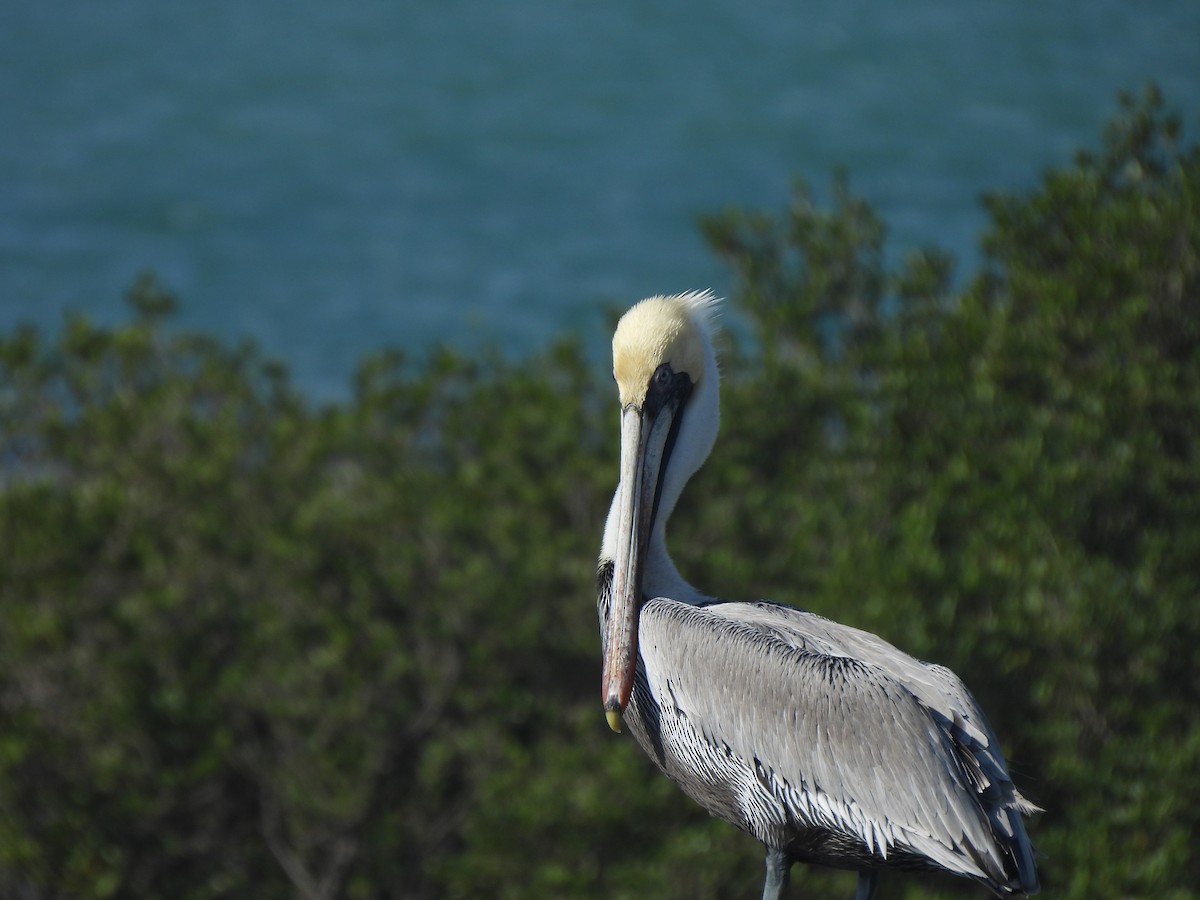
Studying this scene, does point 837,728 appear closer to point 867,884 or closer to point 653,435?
point 867,884

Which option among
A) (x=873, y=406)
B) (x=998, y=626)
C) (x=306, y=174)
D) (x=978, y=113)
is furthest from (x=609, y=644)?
(x=978, y=113)

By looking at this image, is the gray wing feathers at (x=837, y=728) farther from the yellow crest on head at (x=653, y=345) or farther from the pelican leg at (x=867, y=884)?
the yellow crest on head at (x=653, y=345)

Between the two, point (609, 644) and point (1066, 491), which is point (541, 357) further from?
point (609, 644)

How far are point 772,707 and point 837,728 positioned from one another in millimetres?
196

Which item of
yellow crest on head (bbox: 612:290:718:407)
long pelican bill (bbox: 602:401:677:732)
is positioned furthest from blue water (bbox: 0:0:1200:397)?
long pelican bill (bbox: 602:401:677:732)

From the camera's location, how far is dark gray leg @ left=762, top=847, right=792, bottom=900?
4504 millimetres

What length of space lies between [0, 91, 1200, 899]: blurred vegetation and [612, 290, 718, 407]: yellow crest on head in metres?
3.62

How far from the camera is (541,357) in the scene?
36.8 ft

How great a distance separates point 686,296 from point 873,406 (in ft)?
17.6

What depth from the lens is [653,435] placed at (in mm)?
4750

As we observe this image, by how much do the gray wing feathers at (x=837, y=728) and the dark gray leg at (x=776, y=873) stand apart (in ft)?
0.20

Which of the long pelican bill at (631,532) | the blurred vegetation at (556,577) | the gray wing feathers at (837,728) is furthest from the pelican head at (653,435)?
the blurred vegetation at (556,577)

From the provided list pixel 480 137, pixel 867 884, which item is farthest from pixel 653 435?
pixel 480 137

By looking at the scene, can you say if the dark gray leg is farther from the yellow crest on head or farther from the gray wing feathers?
the yellow crest on head
